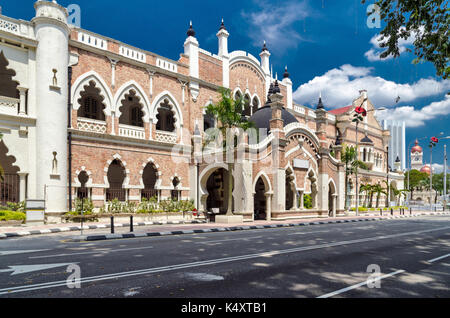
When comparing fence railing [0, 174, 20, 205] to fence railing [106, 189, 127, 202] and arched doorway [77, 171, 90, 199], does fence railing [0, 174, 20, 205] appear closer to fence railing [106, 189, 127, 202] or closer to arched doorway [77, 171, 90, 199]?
arched doorway [77, 171, 90, 199]

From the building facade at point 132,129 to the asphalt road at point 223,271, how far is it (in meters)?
Answer: 11.0

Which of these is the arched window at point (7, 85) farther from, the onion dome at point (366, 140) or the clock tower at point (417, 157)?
the clock tower at point (417, 157)

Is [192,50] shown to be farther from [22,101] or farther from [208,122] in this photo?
[22,101]

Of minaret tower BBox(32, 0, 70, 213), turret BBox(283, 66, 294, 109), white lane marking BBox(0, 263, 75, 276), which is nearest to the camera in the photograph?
white lane marking BBox(0, 263, 75, 276)

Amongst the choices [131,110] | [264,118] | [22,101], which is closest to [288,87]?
[264,118]

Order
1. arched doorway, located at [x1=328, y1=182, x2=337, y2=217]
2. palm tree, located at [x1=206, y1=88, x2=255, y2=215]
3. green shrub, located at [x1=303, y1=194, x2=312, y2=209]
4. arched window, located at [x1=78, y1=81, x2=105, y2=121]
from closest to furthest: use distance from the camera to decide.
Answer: palm tree, located at [x1=206, y1=88, x2=255, y2=215] < arched window, located at [x1=78, y1=81, x2=105, y2=121] < green shrub, located at [x1=303, y1=194, x2=312, y2=209] < arched doorway, located at [x1=328, y1=182, x2=337, y2=217]

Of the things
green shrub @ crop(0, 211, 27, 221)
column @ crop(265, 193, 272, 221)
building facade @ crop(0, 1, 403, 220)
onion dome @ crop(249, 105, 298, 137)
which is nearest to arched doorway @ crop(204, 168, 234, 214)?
building facade @ crop(0, 1, 403, 220)

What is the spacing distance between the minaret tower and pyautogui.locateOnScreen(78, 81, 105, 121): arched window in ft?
13.9

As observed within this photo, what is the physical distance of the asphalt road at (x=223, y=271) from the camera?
5766mm

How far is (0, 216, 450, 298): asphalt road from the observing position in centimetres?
577

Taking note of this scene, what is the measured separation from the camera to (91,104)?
25922mm

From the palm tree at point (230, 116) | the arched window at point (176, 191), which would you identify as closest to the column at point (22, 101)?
the palm tree at point (230, 116)

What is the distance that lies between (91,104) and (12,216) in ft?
36.3

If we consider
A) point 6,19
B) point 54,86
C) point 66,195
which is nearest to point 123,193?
point 66,195
